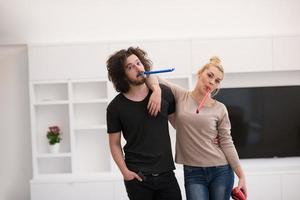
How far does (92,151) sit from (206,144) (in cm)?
238

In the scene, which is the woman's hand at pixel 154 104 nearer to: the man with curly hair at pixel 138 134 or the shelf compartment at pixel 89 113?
the man with curly hair at pixel 138 134

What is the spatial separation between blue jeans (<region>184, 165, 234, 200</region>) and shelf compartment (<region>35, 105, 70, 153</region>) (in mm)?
2390

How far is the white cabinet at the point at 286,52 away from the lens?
4215 millimetres

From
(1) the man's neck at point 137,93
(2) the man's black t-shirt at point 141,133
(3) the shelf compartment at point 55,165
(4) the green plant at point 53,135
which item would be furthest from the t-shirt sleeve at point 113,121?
(3) the shelf compartment at point 55,165

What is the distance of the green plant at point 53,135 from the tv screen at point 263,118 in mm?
1686

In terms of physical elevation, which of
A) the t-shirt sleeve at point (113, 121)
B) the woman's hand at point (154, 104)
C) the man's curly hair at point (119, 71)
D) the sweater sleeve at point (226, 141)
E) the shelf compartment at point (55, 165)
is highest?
the man's curly hair at point (119, 71)

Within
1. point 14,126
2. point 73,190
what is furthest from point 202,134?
point 14,126

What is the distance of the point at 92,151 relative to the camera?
172 inches

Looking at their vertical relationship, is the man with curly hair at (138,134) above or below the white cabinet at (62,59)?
below

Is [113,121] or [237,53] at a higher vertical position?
[237,53]

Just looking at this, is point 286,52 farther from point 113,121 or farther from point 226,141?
point 113,121

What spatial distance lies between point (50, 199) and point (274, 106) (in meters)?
2.48

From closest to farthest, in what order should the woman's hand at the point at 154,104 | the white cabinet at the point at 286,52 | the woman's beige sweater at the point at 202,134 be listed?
1. the woman's hand at the point at 154,104
2. the woman's beige sweater at the point at 202,134
3. the white cabinet at the point at 286,52

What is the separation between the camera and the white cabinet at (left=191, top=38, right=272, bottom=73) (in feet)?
13.7
